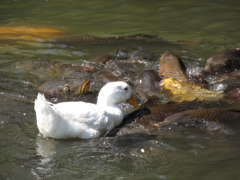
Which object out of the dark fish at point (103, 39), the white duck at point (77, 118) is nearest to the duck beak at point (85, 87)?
the white duck at point (77, 118)

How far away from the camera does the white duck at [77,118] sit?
4641 millimetres

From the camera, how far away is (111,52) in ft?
28.1

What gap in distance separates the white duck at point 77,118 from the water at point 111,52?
0.42 feet

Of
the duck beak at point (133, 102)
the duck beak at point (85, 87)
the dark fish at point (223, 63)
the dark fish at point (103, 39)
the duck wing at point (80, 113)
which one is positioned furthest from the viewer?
the dark fish at point (103, 39)

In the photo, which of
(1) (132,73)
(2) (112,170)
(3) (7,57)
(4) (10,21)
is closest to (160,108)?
(2) (112,170)

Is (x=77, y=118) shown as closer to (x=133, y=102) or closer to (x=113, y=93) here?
(x=113, y=93)

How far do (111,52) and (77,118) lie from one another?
378 centimetres

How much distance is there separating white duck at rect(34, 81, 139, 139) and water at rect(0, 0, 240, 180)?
13cm

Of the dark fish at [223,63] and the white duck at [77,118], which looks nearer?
the white duck at [77,118]

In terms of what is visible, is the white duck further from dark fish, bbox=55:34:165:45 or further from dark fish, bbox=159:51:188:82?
dark fish, bbox=55:34:165:45

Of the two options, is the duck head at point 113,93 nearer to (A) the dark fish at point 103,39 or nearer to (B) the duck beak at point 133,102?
(B) the duck beak at point 133,102

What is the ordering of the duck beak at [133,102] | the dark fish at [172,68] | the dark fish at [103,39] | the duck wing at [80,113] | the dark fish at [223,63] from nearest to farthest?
1. the duck wing at [80,113]
2. the duck beak at [133,102]
3. the dark fish at [172,68]
4. the dark fish at [223,63]
5. the dark fish at [103,39]

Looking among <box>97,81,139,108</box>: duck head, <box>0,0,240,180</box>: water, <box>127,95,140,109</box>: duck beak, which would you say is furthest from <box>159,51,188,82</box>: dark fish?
<box>97,81,139,108</box>: duck head

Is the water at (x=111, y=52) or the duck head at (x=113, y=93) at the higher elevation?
the duck head at (x=113, y=93)
